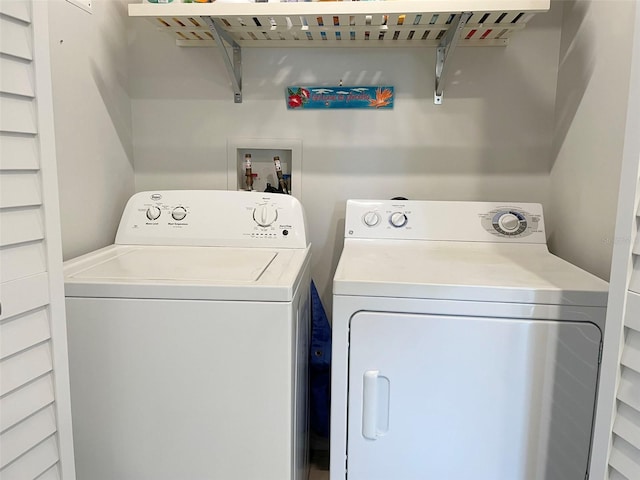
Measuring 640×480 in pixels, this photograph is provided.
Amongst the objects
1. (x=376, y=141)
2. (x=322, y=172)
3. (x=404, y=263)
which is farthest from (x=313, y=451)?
(x=376, y=141)

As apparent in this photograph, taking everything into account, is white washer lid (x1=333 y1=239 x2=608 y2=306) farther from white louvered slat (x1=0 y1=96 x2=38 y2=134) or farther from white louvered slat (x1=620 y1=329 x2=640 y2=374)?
white louvered slat (x1=0 y1=96 x2=38 y2=134)

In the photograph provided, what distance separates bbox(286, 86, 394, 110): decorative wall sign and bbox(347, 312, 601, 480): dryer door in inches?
39.3

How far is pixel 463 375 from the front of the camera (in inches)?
45.5

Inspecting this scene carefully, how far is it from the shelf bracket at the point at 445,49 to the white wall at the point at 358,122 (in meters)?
0.04

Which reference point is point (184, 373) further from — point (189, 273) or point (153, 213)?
point (153, 213)

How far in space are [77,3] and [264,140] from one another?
757 mm

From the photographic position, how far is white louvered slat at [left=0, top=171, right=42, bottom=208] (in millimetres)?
801

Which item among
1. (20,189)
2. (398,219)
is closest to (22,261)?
(20,189)

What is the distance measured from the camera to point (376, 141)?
6.22ft

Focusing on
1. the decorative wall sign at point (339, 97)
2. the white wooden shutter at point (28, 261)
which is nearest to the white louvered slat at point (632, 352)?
the white wooden shutter at point (28, 261)

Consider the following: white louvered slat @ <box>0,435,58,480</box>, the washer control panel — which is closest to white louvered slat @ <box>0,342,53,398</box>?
white louvered slat @ <box>0,435,58,480</box>

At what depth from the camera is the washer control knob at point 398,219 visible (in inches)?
66.3

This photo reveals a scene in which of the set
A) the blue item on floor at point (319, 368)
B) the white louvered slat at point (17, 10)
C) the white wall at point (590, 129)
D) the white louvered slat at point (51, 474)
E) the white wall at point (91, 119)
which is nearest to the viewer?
the white louvered slat at point (17, 10)

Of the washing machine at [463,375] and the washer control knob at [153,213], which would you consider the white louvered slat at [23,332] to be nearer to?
the washing machine at [463,375]
